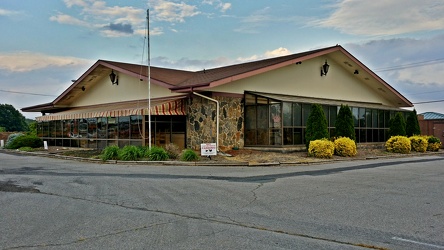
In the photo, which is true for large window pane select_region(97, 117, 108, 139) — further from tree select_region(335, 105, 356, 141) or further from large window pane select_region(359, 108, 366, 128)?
large window pane select_region(359, 108, 366, 128)

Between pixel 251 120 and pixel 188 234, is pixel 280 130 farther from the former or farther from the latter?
pixel 188 234

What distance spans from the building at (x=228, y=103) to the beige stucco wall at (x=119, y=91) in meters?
0.06

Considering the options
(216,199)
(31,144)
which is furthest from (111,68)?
(216,199)

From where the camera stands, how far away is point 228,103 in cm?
2142

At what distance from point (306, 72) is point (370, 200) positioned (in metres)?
17.3

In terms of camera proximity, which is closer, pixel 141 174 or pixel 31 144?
pixel 141 174

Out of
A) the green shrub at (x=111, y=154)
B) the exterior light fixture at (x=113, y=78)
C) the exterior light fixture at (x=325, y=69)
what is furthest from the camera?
the exterior light fixture at (x=113, y=78)

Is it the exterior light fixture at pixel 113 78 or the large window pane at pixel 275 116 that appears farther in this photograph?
the exterior light fixture at pixel 113 78

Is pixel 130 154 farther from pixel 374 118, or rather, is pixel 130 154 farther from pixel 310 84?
pixel 374 118

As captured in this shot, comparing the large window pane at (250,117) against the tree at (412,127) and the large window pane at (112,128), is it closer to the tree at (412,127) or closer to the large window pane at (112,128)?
the large window pane at (112,128)

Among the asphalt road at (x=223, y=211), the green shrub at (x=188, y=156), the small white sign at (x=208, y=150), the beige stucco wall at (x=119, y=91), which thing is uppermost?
the beige stucco wall at (x=119, y=91)

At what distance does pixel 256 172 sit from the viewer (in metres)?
14.3

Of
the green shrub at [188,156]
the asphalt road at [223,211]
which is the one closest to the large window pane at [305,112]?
the green shrub at [188,156]

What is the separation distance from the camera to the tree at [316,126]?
20.4 meters
